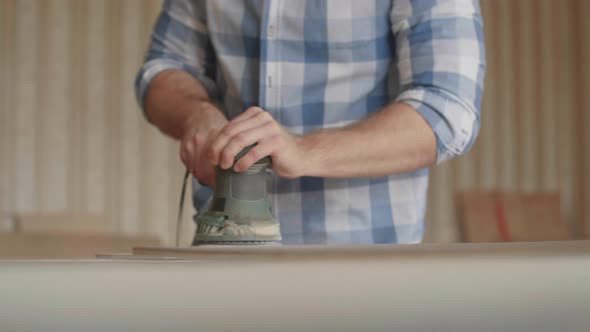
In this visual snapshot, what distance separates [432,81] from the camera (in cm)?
138

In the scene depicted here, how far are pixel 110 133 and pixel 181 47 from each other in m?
3.38

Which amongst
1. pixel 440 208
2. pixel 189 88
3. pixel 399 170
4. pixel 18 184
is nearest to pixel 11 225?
pixel 18 184

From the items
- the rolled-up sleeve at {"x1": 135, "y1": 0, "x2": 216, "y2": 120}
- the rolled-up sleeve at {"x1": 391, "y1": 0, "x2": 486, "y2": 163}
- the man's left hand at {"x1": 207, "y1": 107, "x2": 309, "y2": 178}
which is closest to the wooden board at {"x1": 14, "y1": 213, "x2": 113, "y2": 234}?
the rolled-up sleeve at {"x1": 135, "y1": 0, "x2": 216, "y2": 120}

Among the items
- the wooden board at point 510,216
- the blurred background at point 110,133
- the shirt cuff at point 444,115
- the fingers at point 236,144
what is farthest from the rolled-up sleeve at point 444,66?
the wooden board at point 510,216

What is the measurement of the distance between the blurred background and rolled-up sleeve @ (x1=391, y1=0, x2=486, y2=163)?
3.47 meters

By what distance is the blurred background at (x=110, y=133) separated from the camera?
16.1 ft

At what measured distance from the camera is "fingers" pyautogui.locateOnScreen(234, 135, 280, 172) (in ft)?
3.37

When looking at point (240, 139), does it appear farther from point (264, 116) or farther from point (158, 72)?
point (158, 72)

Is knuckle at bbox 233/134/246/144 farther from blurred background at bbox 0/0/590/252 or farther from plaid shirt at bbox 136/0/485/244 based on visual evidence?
blurred background at bbox 0/0/590/252

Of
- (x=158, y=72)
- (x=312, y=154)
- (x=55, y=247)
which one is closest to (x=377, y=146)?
(x=312, y=154)

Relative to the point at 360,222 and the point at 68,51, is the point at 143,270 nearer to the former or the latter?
the point at 360,222

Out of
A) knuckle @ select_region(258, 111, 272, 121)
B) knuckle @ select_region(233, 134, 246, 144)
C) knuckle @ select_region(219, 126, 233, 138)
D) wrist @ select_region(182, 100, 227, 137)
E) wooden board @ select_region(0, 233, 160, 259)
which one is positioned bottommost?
wooden board @ select_region(0, 233, 160, 259)

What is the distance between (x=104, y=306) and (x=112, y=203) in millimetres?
4865

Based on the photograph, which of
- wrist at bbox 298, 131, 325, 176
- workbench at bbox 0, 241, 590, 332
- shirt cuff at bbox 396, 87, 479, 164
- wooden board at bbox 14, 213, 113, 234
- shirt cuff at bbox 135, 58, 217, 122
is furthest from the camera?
wooden board at bbox 14, 213, 113, 234
